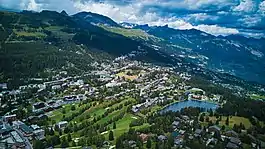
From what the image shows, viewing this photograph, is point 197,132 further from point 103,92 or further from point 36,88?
point 36,88

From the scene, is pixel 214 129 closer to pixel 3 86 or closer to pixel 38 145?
pixel 38 145

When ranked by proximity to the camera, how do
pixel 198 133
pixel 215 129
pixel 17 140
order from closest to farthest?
1. pixel 198 133
2. pixel 215 129
3. pixel 17 140

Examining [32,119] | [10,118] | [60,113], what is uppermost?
[10,118]

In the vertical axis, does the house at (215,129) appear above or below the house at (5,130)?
above

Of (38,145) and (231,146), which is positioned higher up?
(231,146)

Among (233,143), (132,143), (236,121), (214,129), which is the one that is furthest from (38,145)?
(236,121)

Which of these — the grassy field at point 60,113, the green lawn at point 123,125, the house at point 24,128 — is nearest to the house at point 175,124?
the green lawn at point 123,125

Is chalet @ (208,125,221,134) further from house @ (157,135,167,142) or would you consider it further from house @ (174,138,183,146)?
house @ (157,135,167,142)

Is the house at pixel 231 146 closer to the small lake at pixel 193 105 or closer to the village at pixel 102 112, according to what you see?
the village at pixel 102 112
